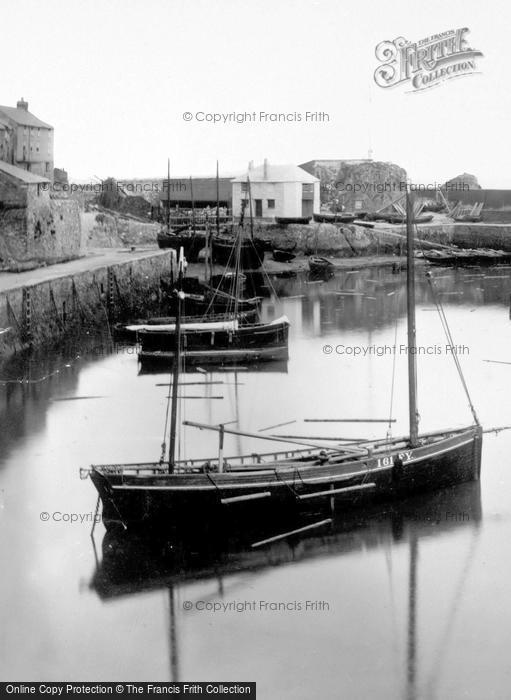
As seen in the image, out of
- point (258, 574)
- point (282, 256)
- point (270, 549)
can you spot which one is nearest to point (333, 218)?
point (282, 256)

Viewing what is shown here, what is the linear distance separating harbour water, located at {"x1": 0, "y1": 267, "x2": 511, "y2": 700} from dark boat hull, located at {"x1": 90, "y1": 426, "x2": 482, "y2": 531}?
457 millimetres

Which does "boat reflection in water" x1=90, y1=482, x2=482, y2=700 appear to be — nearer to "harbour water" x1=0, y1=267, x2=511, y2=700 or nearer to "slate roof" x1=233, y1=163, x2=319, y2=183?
"harbour water" x1=0, y1=267, x2=511, y2=700

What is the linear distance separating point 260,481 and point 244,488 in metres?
0.30

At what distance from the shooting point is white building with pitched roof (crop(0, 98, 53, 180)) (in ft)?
155

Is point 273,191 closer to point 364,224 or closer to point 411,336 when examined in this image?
point 364,224

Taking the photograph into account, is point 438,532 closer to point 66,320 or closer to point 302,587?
point 302,587

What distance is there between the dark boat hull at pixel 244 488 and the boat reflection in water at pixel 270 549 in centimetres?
31

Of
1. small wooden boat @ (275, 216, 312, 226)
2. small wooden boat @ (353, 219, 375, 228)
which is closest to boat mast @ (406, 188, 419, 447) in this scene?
small wooden boat @ (275, 216, 312, 226)

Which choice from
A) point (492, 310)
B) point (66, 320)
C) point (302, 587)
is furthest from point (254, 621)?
point (492, 310)

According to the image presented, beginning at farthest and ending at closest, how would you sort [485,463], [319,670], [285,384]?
[285,384], [485,463], [319,670]

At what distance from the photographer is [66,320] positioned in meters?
35.6

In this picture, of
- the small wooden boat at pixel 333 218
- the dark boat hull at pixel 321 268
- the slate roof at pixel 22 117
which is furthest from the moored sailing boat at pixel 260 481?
the small wooden boat at pixel 333 218

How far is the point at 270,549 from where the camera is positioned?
15828 millimetres

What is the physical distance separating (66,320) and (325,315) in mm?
11256
